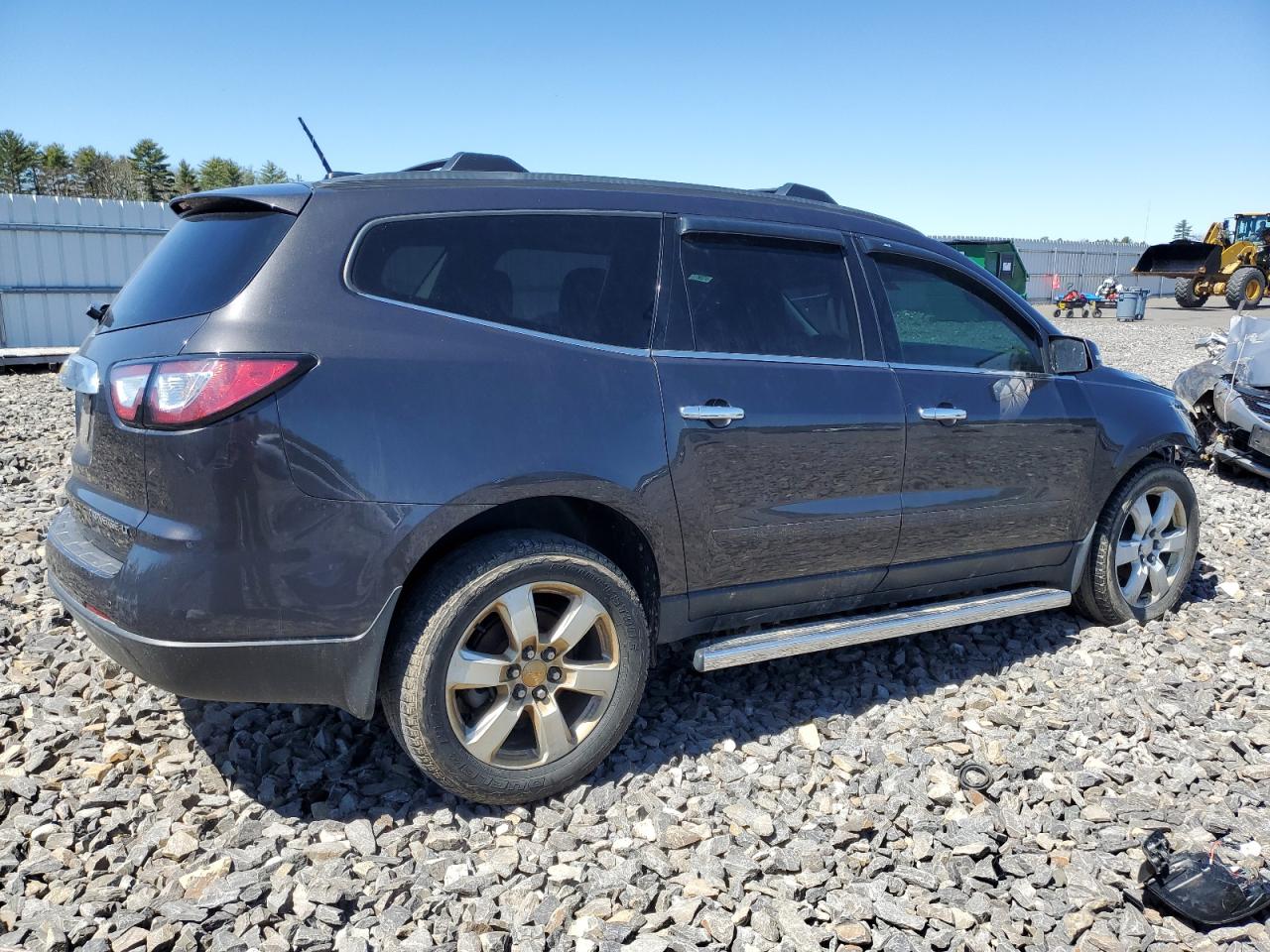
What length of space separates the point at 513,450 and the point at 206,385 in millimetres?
813

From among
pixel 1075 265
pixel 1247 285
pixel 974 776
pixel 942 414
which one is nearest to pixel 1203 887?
pixel 974 776

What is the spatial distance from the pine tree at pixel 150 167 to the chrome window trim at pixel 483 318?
11121cm

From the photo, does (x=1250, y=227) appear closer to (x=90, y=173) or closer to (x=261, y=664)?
(x=261, y=664)

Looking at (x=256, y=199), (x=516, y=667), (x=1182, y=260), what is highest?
(x=1182, y=260)

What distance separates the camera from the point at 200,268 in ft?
8.90

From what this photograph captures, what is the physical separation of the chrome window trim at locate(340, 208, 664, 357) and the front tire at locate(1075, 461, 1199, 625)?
2.57 meters

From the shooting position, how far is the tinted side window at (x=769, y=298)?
3250 millimetres

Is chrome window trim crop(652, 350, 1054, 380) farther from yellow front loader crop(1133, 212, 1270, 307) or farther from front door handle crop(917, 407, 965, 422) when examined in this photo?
yellow front loader crop(1133, 212, 1270, 307)

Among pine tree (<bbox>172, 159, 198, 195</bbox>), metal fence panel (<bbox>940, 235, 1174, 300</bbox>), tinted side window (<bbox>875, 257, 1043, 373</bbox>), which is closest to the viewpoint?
tinted side window (<bbox>875, 257, 1043, 373</bbox>)

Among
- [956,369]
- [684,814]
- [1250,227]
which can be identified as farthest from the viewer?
[1250,227]

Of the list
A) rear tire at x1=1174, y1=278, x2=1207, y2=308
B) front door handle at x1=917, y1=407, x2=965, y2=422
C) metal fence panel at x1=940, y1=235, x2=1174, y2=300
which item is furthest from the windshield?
front door handle at x1=917, y1=407, x2=965, y2=422

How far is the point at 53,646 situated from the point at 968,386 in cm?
376

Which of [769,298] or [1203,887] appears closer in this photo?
[1203,887]

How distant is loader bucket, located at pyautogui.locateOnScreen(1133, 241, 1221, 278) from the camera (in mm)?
26969
